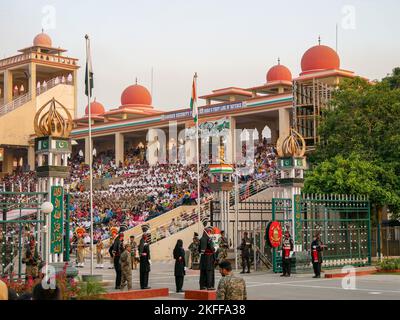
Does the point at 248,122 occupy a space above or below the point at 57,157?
above

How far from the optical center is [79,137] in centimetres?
5616

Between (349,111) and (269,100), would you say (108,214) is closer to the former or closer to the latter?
(269,100)

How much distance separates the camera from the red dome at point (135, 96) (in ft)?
191

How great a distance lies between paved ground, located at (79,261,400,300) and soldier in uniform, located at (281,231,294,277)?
31 centimetres

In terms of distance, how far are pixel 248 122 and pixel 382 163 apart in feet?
60.6

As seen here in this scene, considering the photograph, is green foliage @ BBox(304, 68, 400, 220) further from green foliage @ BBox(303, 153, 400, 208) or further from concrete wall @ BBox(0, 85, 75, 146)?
concrete wall @ BBox(0, 85, 75, 146)

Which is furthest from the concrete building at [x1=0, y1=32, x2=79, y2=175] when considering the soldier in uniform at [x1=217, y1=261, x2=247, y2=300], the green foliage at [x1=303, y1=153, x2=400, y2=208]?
the soldier in uniform at [x1=217, y1=261, x2=247, y2=300]

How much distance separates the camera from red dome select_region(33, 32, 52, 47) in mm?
59719

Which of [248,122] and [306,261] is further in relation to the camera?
[248,122]

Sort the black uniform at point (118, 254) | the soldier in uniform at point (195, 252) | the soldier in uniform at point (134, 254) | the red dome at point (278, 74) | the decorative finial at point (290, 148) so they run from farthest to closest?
the red dome at point (278, 74) < the soldier in uniform at point (195, 252) < the decorative finial at point (290, 148) < the soldier in uniform at point (134, 254) < the black uniform at point (118, 254)

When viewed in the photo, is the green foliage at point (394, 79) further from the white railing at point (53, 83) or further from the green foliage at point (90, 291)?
the white railing at point (53, 83)

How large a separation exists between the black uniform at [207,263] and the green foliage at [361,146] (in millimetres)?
12803

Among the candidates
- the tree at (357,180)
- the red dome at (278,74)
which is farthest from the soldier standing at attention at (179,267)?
the red dome at (278,74)
